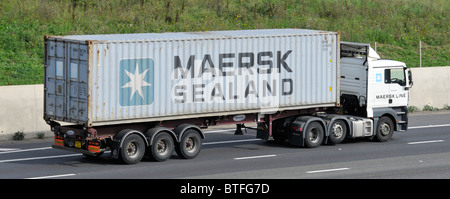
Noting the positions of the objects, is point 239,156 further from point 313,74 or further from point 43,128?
point 43,128

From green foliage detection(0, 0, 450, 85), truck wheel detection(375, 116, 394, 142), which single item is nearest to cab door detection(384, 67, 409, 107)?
truck wheel detection(375, 116, 394, 142)

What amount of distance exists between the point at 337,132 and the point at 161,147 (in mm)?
6062

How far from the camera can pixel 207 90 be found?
22469mm

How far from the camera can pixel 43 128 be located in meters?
27.2

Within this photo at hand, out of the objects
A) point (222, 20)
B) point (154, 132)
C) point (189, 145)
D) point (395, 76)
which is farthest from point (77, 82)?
point (222, 20)

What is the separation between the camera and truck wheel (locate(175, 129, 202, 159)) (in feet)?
72.7

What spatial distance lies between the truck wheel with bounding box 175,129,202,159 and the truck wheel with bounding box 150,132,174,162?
316 mm

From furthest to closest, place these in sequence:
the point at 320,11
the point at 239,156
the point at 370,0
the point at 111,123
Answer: the point at 370,0 → the point at 320,11 → the point at 239,156 → the point at 111,123

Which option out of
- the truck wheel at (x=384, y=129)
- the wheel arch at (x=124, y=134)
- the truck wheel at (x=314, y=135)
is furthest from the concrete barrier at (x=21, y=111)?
the truck wheel at (x=384, y=129)

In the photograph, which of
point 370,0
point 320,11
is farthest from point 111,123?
point 370,0

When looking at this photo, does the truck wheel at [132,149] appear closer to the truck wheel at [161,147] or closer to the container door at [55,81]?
the truck wheel at [161,147]

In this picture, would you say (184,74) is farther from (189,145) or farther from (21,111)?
(21,111)

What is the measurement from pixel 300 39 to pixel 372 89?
3232 mm
